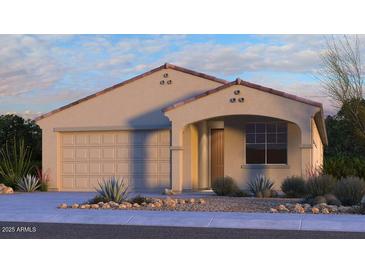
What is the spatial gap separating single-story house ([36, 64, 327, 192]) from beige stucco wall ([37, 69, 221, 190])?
0.04m

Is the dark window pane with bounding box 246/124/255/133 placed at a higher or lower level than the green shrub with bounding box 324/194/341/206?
higher

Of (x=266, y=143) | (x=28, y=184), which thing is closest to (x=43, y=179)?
(x=28, y=184)

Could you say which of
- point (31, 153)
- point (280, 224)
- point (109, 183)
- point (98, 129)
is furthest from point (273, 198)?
point (31, 153)

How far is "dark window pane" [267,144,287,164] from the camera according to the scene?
73.8ft

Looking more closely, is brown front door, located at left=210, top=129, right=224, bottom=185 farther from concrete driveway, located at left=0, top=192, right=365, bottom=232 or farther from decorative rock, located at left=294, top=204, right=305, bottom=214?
concrete driveway, located at left=0, top=192, right=365, bottom=232

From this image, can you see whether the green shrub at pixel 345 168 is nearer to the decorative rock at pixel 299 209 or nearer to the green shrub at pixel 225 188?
the green shrub at pixel 225 188

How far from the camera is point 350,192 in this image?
16469mm

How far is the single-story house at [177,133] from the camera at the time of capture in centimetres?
2134

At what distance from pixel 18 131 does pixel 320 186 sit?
59.6 ft

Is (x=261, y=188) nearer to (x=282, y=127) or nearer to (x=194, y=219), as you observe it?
(x=282, y=127)

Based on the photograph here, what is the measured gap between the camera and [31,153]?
1081 inches

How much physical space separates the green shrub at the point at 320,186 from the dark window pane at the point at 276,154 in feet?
15.1

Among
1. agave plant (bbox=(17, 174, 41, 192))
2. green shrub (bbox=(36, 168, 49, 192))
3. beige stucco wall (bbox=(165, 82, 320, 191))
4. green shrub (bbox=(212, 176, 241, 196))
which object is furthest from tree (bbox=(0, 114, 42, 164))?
green shrub (bbox=(212, 176, 241, 196))

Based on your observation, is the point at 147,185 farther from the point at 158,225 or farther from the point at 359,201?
the point at 158,225
